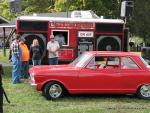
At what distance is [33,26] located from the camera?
23.2 m

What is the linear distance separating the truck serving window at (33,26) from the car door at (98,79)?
8573mm

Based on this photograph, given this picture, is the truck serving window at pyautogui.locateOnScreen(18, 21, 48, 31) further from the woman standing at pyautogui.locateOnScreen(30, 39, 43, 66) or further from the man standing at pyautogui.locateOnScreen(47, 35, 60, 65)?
the man standing at pyautogui.locateOnScreen(47, 35, 60, 65)

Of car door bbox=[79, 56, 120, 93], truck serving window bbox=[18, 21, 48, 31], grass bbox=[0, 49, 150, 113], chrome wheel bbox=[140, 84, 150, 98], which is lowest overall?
grass bbox=[0, 49, 150, 113]

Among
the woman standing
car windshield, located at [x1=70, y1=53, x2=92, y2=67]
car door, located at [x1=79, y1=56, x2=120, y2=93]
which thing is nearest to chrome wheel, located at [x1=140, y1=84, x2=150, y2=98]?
car door, located at [x1=79, y1=56, x2=120, y2=93]

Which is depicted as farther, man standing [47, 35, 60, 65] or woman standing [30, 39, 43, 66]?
man standing [47, 35, 60, 65]

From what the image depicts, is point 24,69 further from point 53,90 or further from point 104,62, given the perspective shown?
point 104,62

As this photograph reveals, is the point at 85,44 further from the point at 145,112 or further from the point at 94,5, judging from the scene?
the point at 94,5

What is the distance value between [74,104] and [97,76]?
1.27 m

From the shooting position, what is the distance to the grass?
42.8ft

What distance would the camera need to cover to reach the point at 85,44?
937 inches

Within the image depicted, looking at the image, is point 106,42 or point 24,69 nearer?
point 24,69

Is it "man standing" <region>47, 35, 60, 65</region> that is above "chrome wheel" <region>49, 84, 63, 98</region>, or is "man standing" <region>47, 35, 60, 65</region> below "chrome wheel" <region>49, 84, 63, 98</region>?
above

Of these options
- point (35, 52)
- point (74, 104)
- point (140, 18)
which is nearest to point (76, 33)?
point (35, 52)

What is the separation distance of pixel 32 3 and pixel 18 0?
5146 cm
